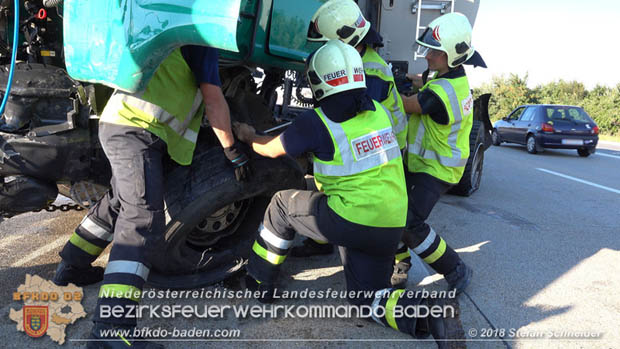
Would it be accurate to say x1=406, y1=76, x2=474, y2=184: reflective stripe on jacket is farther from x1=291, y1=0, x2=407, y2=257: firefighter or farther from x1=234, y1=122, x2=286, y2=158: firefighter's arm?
x1=234, y1=122, x2=286, y2=158: firefighter's arm

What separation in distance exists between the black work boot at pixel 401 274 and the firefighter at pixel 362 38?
86cm

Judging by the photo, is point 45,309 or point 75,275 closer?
Answer: point 45,309

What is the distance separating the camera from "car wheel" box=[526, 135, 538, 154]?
1282 centimetres

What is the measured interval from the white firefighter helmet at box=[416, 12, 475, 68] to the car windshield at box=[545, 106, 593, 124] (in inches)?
449

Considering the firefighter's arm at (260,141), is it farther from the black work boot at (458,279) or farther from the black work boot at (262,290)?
the black work boot at (458,279)

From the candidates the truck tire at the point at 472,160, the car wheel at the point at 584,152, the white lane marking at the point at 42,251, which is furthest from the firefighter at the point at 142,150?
the car wheel at the point at 584,152

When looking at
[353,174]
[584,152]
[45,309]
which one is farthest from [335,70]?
[584,152]

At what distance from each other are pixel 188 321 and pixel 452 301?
1478mm

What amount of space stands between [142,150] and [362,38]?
5.26 feet

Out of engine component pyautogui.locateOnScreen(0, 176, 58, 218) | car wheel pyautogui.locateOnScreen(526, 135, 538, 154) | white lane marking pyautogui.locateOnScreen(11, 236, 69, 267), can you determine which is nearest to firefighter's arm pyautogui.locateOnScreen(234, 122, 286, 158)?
engine component pyautogui.locateOnScreen(0, 176, 58, 218)

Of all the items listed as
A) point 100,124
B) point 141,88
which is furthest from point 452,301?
point 100,124

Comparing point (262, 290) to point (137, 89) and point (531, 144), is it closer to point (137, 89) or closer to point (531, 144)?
point (137, 89)

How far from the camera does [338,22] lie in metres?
2.76

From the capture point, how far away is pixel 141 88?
6.58 ft
